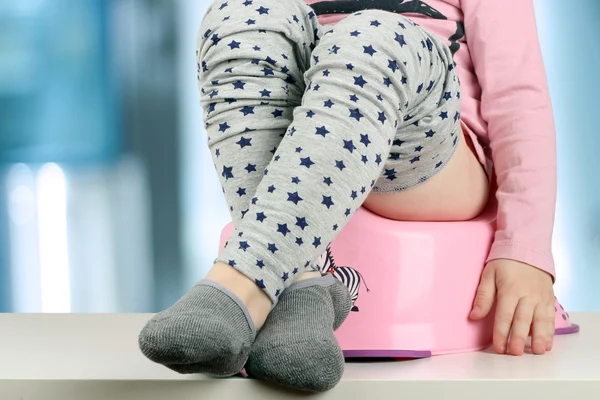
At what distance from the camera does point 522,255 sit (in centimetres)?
81

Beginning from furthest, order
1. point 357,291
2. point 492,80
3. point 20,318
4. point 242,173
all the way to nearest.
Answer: point 20,318
point 492,80
point 357,291
point 242,173

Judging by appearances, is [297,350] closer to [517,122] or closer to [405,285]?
[405,285]

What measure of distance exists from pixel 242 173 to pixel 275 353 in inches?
6.9

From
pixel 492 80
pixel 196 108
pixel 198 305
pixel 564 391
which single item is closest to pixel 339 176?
pixel 198 305

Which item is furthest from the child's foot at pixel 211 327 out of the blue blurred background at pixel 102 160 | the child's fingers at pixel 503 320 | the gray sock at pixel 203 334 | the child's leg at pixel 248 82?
the blue blurred background at pixel 102 160

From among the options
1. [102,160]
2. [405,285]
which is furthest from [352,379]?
[102,160]

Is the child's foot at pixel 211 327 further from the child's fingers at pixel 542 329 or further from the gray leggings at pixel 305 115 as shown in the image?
the child's fingers at pixel 542 329

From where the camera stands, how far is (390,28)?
66cm

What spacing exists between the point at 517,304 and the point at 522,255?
2.0 inches

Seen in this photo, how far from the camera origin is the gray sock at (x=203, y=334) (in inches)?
21.0

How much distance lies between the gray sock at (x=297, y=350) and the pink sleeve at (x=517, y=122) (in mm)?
278

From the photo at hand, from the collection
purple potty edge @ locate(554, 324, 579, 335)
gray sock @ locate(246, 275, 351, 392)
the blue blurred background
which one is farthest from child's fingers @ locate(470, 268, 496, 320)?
the blue blurred background

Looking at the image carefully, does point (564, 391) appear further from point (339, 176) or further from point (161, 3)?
point (161, 3)

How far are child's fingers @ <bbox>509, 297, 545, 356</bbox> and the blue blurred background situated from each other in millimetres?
1062
